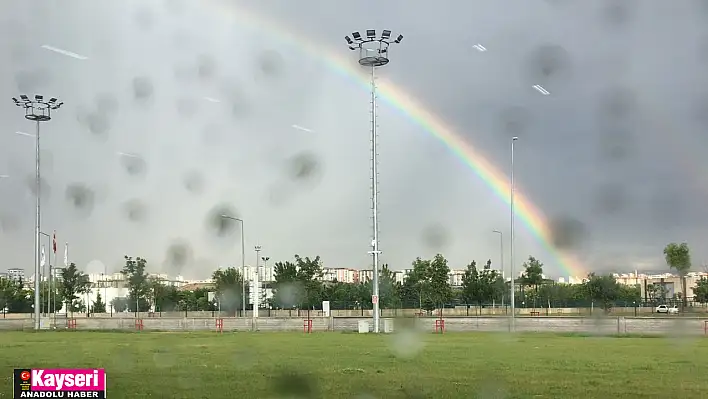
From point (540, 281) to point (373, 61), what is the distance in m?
48.7

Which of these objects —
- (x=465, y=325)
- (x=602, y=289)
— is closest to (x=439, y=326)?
(x=465, y=325)

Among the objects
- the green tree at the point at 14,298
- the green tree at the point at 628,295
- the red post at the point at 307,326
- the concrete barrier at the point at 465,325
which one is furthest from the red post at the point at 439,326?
the green tree at the point at 14,298

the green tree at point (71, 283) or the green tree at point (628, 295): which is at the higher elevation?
the green tree at point (71, 283)

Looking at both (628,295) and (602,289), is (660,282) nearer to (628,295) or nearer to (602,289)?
(628,295)

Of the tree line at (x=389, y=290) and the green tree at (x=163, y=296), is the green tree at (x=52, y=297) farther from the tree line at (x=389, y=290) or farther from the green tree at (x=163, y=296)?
the green tree at (x=163, y=296)

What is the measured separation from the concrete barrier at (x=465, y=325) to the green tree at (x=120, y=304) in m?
20.6

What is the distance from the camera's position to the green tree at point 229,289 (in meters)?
83.9

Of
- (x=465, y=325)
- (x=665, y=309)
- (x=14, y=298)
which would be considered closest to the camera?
(x=465, y=325)

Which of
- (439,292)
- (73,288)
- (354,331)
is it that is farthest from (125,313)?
(354,331)

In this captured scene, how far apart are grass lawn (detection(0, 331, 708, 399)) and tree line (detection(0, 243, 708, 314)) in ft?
143

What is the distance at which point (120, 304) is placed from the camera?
3410 inches

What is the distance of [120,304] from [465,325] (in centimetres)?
4904

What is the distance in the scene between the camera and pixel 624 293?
3036 inches

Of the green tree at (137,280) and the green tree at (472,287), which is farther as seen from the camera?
→ the green tree at (472,287)
